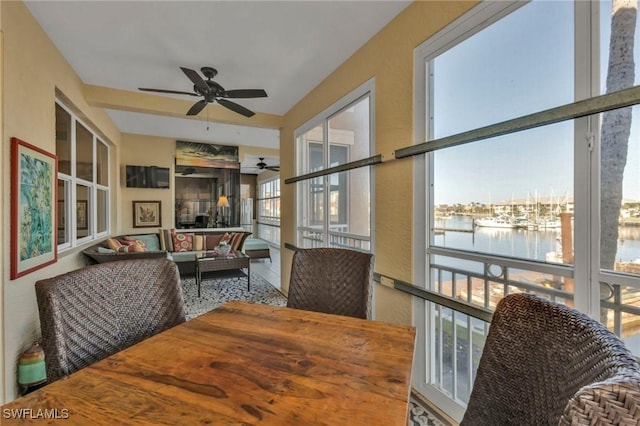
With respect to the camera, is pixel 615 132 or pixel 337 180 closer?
pixel 615 132

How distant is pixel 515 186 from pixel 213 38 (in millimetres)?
2594

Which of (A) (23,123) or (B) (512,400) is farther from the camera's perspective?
(A) (23,123)

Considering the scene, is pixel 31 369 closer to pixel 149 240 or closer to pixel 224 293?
pixel 224 293

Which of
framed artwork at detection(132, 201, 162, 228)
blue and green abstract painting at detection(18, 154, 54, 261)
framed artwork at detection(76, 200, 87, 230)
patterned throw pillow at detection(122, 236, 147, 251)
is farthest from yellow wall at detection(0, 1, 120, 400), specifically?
framed artwork at detection(132, 201, 162, 228)

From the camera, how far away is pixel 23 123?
211 cm

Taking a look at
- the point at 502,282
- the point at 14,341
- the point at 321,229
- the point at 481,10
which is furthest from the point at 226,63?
the point at 502,282

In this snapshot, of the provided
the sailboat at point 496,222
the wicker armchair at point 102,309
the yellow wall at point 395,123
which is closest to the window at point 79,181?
the wicker armchair at point 102,309

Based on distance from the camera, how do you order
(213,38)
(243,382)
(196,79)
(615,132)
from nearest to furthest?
(243,382), (615,132), (213,38), (196,79)

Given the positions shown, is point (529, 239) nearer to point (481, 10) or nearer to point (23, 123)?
point (481, 10)

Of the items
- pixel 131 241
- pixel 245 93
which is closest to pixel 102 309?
pixel 245 93

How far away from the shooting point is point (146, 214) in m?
6.18

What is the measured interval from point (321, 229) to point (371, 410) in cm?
286

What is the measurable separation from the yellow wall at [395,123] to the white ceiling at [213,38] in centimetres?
Result: 16

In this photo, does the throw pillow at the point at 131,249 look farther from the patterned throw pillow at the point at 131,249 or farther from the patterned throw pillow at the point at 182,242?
the patterned throw pillow at the point at 182,242
